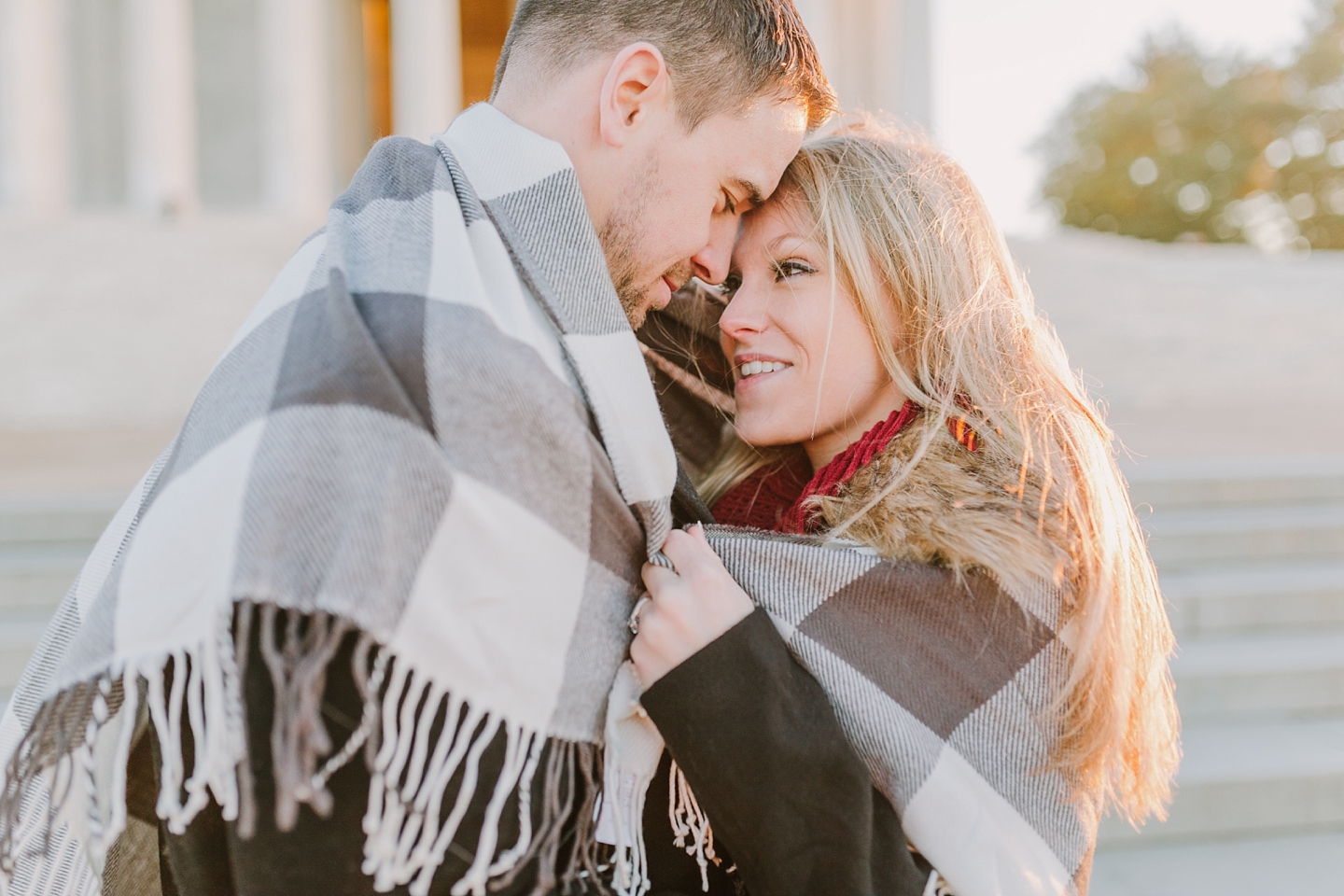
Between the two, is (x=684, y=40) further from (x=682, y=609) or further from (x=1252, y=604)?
(x=1252, y=604)

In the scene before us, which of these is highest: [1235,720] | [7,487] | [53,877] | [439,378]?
[439,378]

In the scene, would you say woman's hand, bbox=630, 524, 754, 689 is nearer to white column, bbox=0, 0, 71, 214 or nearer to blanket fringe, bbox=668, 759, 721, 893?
blanket fringe, bbox=668, 759, 721, 893

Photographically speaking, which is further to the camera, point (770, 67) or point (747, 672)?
point (770, 67)

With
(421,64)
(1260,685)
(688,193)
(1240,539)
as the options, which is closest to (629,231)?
(688,193)

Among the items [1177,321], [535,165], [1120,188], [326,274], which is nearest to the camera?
[326,274]

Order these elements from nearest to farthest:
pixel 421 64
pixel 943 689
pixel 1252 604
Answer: pixel 943 689 < pixel 1252 604 < pixel 421 64

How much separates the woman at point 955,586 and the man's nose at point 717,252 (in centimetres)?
17

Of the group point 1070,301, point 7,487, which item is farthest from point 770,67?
point 1070,301

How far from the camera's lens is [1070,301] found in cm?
1029

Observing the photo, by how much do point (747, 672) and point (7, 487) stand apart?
438 centimetres

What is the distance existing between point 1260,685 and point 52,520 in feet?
Result: 15.1

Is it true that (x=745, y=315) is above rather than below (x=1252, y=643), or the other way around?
above

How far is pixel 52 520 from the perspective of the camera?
3750 millimetres

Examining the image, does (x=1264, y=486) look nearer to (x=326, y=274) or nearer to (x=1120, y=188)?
(x=326, y=274)
